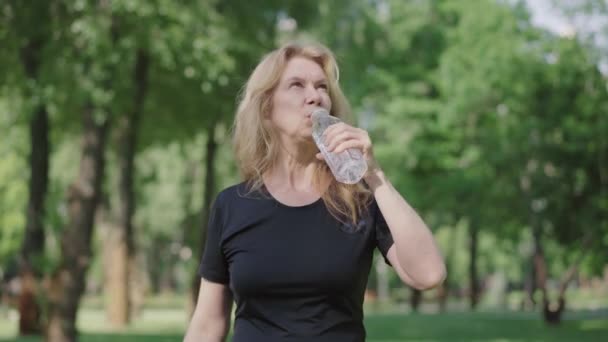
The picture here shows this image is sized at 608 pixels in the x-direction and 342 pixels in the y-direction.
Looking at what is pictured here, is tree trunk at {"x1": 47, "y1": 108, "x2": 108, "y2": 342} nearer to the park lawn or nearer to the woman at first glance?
the park lawn

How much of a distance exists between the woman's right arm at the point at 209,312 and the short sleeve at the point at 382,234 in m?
0.51

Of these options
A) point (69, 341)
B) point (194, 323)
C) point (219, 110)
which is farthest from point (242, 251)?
point (219, 110)

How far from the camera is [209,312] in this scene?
314 cm

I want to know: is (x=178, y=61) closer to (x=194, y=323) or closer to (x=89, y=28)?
(x=89, y=28)

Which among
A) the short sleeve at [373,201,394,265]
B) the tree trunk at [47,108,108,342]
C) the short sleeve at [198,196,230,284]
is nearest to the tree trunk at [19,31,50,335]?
the tree trunk at [47,108,108,342]

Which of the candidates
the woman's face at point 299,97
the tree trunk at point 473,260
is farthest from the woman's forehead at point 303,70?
the tree trunk at point 473,260

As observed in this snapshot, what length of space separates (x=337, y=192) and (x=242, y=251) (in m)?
0.33

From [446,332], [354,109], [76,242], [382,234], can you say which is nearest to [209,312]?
[382,234]

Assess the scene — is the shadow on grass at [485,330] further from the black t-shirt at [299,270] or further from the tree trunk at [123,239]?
the black t-shirt at [299,270]

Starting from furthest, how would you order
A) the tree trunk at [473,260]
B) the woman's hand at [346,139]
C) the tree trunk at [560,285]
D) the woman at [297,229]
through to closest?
the tree trunk at [473,260], the tree trunk at [560,285], the woman at [297,229], the woman's hand at [346,139]

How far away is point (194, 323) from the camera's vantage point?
3.14 metres

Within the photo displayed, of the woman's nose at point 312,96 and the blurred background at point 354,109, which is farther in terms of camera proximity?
the blurred background at point 354,109

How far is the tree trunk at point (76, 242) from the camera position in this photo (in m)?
15.2

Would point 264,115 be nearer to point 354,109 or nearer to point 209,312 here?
point 209,312
